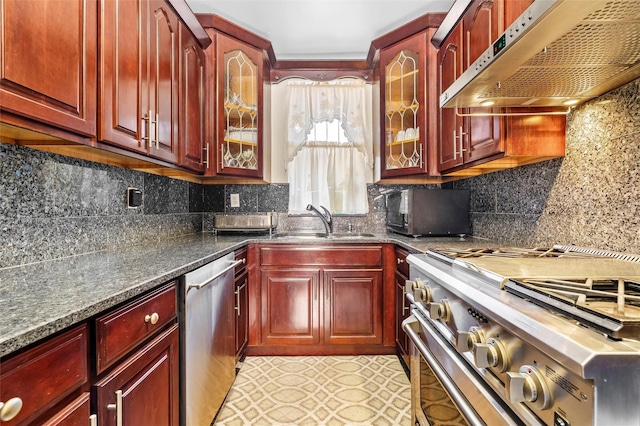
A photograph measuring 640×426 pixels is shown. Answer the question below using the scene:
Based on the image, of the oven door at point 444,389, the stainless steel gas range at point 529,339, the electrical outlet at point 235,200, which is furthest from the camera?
the electrical outlet at point 235,200

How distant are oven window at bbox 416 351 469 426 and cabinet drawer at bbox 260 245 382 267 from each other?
1.12 metres

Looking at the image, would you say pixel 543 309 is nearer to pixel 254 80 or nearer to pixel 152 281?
pixel 152 281

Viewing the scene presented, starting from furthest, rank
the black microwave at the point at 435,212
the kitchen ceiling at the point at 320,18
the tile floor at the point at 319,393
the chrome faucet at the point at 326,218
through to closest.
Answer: the chrome faucet at the point at 326,218 → the black microwave at the point at 435,212 → the kitchen ceiling at the point at 320,18 → the tile floor at the point at 319,393

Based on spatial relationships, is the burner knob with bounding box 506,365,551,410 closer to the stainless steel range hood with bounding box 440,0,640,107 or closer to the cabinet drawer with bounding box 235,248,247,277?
the stainless steel range hood with bounding box 440,0,640,107

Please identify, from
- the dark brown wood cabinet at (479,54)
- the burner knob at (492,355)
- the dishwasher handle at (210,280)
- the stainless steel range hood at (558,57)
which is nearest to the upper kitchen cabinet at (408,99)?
the dark brown wood cabinet at (479,54)

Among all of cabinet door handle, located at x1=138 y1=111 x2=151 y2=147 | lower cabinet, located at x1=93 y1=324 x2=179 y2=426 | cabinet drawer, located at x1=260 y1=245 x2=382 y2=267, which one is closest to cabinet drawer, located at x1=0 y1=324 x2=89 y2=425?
lower cabinet, located at x1=93 y1=324 x2=179 y2=426

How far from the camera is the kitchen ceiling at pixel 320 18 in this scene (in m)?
2.22

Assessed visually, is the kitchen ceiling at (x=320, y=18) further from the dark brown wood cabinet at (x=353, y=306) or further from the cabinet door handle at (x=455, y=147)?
the dark brown wood cabinet at (x=353, y=306)

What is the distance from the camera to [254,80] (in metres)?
2.61

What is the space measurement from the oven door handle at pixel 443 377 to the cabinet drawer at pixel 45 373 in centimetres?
97

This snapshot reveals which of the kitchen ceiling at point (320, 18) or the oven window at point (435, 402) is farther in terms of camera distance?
the kitchen ceiling at point (320, 18)

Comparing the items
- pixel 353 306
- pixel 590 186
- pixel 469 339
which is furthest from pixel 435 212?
pixel 469 339

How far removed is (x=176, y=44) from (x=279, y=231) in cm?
166

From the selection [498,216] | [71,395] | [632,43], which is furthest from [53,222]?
[498,216]
